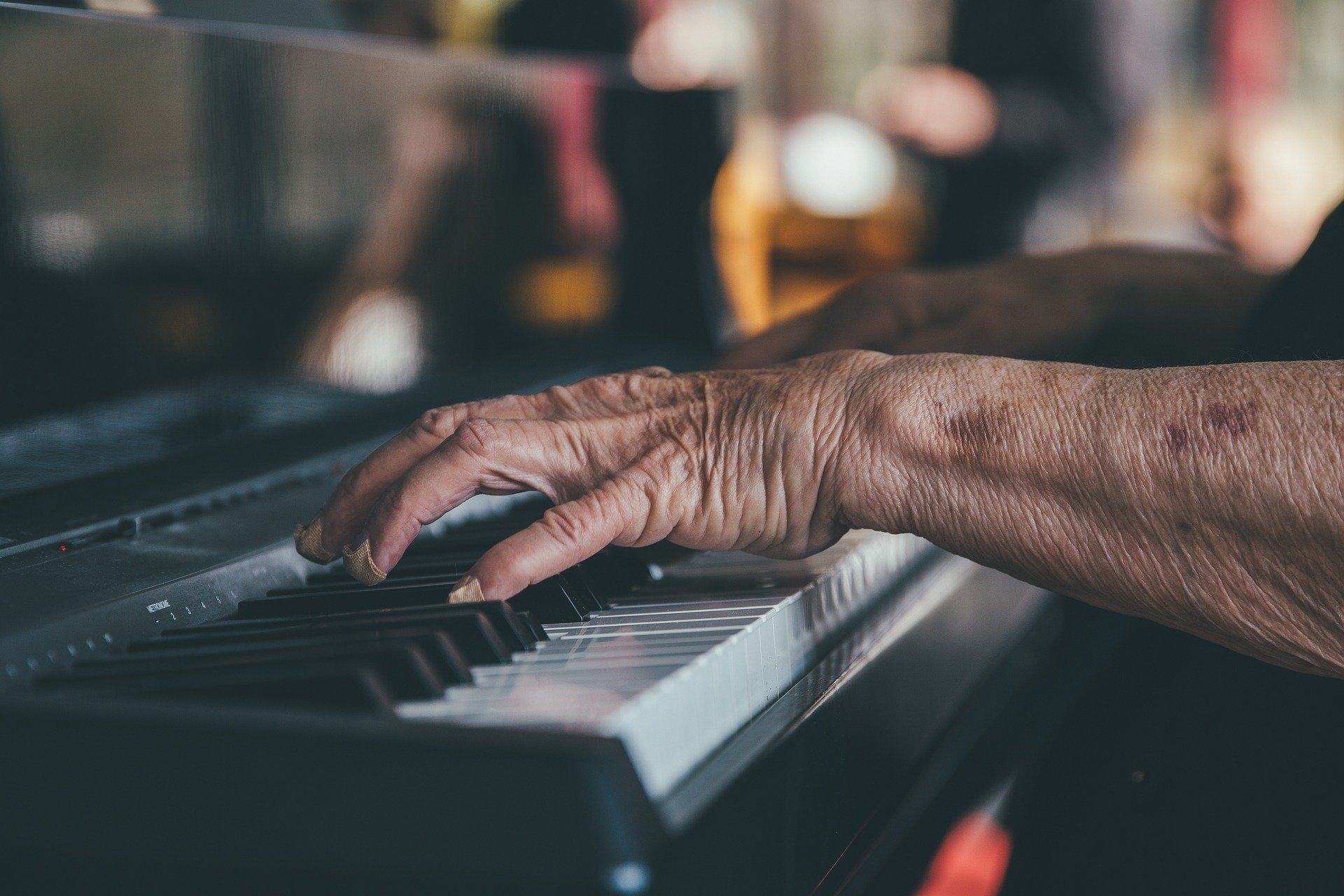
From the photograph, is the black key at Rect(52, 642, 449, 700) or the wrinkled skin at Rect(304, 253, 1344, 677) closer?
the black key at Rect(52, 642, 449, 700)

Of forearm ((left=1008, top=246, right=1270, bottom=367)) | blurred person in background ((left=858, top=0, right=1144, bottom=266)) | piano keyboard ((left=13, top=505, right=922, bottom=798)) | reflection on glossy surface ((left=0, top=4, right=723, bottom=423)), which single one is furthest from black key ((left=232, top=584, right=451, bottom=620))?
blurred person in background ((left=858, top=0, right=1144, bottom=266))

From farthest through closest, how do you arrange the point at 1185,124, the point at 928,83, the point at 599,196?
the point at 1185,124, the point at 928,83, the point at 599,196

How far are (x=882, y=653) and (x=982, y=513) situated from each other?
0.17 m

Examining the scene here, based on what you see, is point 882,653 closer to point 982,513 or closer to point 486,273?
point 982,513

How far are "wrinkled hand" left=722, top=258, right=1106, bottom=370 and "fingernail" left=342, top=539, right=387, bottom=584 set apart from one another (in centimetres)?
58

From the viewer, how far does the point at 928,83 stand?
391 centimetres

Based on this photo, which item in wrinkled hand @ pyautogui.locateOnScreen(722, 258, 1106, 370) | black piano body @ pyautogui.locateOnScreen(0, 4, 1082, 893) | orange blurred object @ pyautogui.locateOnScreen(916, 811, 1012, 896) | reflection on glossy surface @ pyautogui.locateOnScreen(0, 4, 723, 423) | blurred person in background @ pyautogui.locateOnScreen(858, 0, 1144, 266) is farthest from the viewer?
blurred person in background @ pyautogui.locateOnScreen(858, 0, 1144, 266)

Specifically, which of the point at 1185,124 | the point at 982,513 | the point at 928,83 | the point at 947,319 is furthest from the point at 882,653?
the point at 1185,124

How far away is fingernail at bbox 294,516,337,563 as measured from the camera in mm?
790

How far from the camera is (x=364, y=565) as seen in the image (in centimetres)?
76

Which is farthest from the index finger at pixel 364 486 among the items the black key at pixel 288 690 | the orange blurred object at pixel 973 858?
the orange blurred object at pixel 973 858

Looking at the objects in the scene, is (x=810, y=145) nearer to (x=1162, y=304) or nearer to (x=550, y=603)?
(x=1162, y=304)

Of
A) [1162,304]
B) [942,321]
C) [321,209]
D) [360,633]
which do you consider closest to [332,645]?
[360,633]

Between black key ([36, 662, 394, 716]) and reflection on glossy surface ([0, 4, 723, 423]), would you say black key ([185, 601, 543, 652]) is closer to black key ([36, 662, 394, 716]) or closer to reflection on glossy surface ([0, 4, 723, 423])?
black key ([36, 662, 394, 716])
